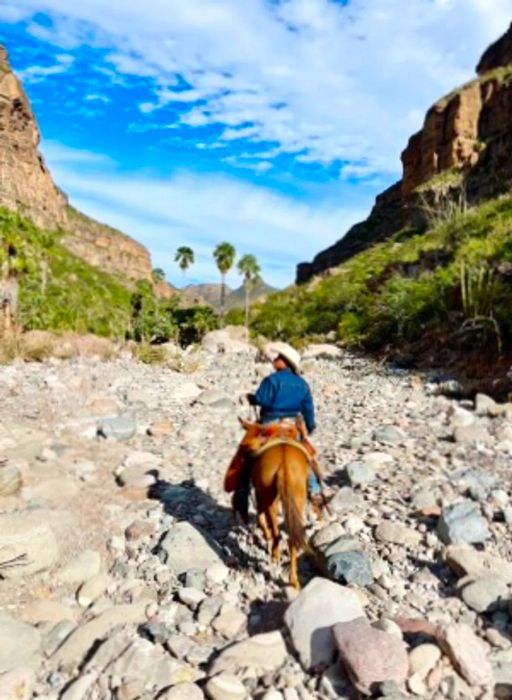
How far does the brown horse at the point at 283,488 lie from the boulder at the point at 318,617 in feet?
1.61

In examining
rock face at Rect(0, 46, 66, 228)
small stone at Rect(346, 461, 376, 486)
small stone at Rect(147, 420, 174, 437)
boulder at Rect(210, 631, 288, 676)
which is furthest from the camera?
rock face at Rect(0, 46, 66, 228)

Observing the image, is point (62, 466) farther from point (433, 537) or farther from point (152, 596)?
point (433, 537)

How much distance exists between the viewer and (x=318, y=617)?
3555 mm

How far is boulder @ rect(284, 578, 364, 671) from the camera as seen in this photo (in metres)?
3.37

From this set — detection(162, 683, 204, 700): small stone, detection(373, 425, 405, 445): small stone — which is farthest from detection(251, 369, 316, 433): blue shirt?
detection(373, 425, 405, 445): small stone

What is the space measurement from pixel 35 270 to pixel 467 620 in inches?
908

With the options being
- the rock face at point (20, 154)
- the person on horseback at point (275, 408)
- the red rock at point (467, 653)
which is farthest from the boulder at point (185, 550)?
the rock face at point (20, 154)

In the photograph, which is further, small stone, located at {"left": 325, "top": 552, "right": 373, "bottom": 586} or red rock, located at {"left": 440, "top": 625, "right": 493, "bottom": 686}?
small stone, located at {"left": 325, "top": 552, "right": 373, "bottom": 586}

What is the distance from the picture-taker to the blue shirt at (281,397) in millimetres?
5094

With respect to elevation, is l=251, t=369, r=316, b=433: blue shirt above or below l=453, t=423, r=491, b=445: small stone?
above

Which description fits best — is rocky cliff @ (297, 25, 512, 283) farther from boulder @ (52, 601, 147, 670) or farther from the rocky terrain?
boulder @ (52, 601, 147, 670)

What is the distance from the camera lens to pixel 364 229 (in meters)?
84.3

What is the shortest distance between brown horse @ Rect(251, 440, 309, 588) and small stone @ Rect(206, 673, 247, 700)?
3.81ft

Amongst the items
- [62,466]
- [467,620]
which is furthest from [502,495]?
[62,466]
